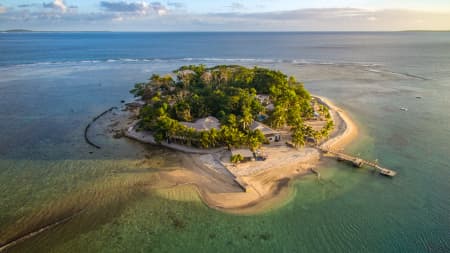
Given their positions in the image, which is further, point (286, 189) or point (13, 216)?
point (286, 189)

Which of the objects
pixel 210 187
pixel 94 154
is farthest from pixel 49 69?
pixel 210 187

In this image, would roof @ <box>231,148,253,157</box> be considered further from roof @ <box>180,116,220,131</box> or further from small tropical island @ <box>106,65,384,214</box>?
roof @ <box>180,116,220,131</box>

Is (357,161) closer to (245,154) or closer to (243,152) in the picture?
(245,154)

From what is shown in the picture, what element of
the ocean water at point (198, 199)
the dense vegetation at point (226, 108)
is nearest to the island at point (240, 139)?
the dense vegetation at point (226, 108)

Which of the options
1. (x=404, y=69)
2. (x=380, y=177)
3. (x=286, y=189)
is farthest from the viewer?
(x=404, y=69)

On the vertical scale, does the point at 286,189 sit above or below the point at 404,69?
below

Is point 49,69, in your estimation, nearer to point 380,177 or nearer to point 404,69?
point 380,177

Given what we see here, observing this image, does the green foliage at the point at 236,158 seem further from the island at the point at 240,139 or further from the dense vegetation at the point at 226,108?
the dense vegetation at the point at 226,108

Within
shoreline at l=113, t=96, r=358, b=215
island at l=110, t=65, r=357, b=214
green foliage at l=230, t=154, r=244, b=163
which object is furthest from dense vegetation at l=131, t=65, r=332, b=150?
green foliage at l=230, t=154, r=244, b=163
